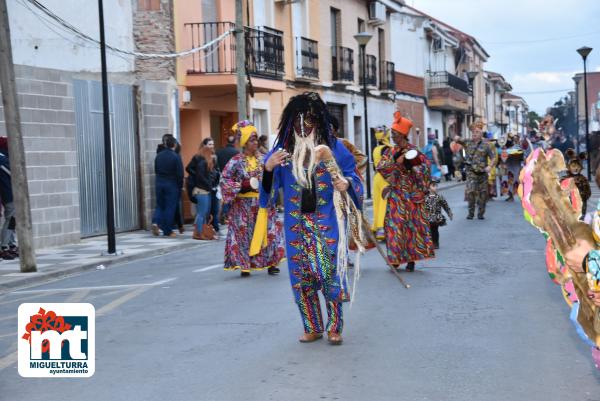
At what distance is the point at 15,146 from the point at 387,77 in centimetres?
2729

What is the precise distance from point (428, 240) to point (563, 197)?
19.6 ft

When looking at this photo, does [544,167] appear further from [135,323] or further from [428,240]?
[428,240]

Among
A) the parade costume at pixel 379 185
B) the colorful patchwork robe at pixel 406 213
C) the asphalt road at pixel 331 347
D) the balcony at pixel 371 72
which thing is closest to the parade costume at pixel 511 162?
the parade costume at pixel 379 185

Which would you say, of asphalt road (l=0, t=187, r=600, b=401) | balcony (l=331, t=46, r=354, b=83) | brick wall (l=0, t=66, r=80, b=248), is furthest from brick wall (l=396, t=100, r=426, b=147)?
asphalt road (l=0, t=187, r=600, b=401)

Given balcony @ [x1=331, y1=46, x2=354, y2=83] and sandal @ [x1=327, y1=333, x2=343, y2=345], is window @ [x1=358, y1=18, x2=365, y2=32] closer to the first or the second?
balcony @ [x1=331, y1=46, x2=354, y2=83]

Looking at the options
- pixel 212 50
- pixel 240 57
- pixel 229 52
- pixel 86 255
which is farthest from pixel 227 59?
pixel 86 255

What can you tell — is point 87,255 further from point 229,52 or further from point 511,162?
point 511,162

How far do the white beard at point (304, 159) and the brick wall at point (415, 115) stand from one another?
3482 centimetres

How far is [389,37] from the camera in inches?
1544

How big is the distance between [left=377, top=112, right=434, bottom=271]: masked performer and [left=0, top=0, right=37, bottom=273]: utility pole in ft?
15.3

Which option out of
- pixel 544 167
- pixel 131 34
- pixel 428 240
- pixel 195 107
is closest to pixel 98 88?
pixel 131 34

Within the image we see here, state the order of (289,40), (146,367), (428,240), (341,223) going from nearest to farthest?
1. (146,367)
2. (341,223)
3. (428,240)
4. (289,40)

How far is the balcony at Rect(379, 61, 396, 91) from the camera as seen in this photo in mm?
37312

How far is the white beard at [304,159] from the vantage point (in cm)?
669
